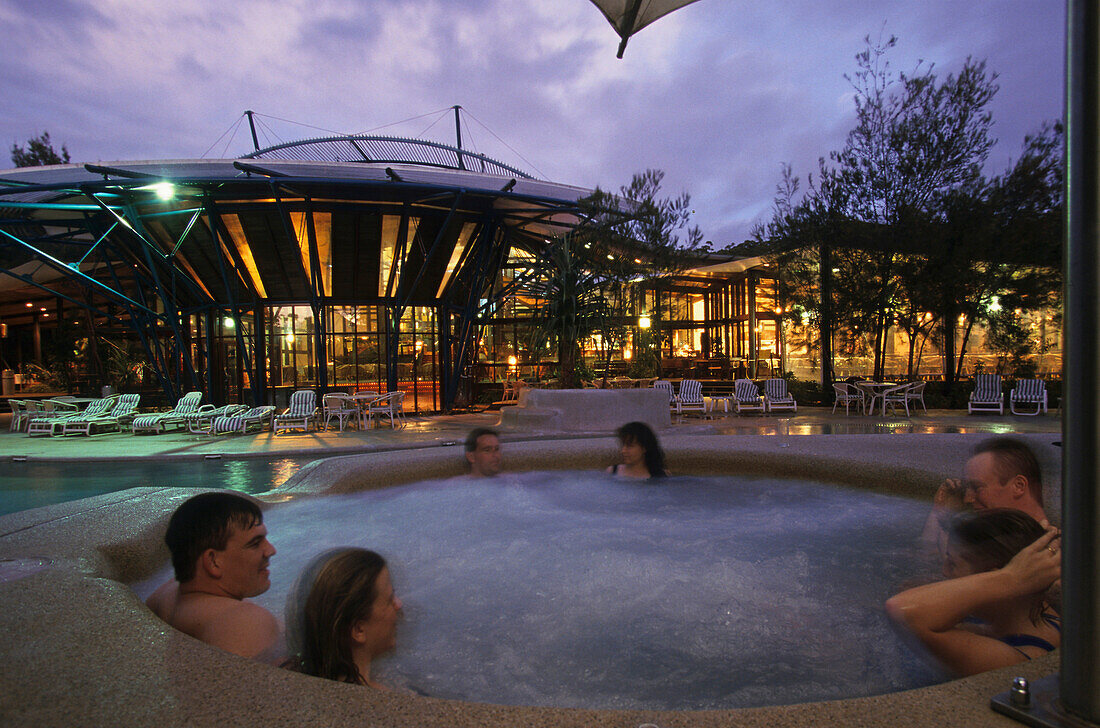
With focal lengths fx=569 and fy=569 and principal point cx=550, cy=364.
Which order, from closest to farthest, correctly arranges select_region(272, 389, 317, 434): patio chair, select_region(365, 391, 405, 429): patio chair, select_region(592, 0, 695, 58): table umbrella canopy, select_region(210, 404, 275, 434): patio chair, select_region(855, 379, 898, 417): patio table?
1. select_region(592, 0, 695, 58): table umbrella canopy
2. select_region(210, 404, 275, 434): patio chair
3. select_region(272, 389, 317, 434): patio chair
4. select_region(855, 379, 898, 417): patio table
5. select_region(365, 391, 405, 429): patio chair

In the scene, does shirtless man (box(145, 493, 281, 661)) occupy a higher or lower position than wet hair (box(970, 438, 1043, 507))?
lower

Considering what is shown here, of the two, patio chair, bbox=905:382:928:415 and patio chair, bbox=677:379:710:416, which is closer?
patio chair, bbox=905:382:928:415

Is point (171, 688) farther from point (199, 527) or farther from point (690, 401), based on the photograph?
point (690, 401)

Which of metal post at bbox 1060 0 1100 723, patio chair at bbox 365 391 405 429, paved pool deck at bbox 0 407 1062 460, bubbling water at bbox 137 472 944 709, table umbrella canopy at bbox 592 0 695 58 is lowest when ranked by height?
bubbling water at bbox 137 472 944 709

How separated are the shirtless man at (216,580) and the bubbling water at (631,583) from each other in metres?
0.65

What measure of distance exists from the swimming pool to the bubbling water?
2.66 meters

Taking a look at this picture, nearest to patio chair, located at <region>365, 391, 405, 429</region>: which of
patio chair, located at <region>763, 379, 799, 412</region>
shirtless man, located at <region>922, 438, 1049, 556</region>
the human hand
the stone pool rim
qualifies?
patio chair, located at <region>763, 379, 799, 412</region>

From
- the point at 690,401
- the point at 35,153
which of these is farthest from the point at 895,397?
the point at 35,153

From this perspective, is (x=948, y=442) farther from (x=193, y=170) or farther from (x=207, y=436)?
(x=193, y=170)

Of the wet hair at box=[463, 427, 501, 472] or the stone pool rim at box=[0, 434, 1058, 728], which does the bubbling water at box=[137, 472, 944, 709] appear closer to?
the wet hair at box=[463, 427, 501, 472]

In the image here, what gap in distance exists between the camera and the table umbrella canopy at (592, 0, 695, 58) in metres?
2.63

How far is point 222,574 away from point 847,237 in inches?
596

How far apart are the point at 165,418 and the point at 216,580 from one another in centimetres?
1229

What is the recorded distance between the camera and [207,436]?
1168cm
